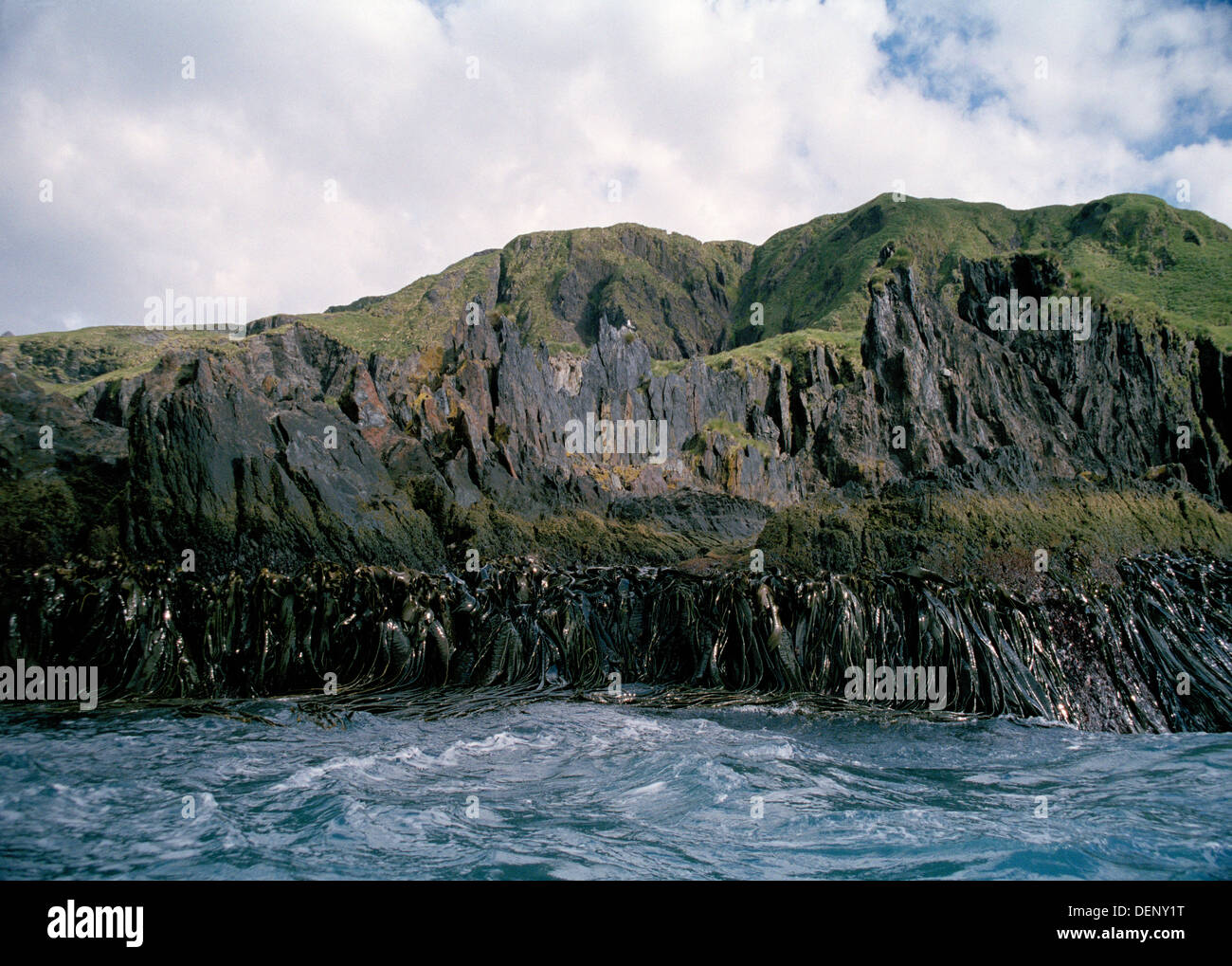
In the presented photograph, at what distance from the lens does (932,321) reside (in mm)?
48438

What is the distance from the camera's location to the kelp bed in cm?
399

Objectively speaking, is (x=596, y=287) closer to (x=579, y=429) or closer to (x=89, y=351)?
(x=89, y=351)

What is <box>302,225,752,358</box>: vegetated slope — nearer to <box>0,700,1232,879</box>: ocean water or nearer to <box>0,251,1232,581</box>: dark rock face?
<box>0,251,1232,581</box>: dark rock face

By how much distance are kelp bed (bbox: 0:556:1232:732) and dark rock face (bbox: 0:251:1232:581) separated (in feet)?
22.5

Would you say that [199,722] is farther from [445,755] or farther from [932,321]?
[932,321]

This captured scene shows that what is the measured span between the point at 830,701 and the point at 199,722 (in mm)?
3534

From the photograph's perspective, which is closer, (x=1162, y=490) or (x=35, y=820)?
(x=35, y=820)

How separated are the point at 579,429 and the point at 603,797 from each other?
55.5 metres

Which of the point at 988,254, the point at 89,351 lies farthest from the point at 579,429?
the point at 988,254

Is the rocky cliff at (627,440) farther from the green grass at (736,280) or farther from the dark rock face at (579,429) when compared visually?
the green grass at (736,280)

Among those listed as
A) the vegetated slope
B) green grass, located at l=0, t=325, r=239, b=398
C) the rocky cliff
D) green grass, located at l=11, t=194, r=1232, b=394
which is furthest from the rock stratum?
the vegetated slope

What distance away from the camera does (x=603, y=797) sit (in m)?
3.07

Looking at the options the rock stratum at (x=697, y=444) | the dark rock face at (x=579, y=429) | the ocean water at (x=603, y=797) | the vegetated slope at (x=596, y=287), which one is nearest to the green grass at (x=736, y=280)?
the vegetated slope at (x=596, y=287)
